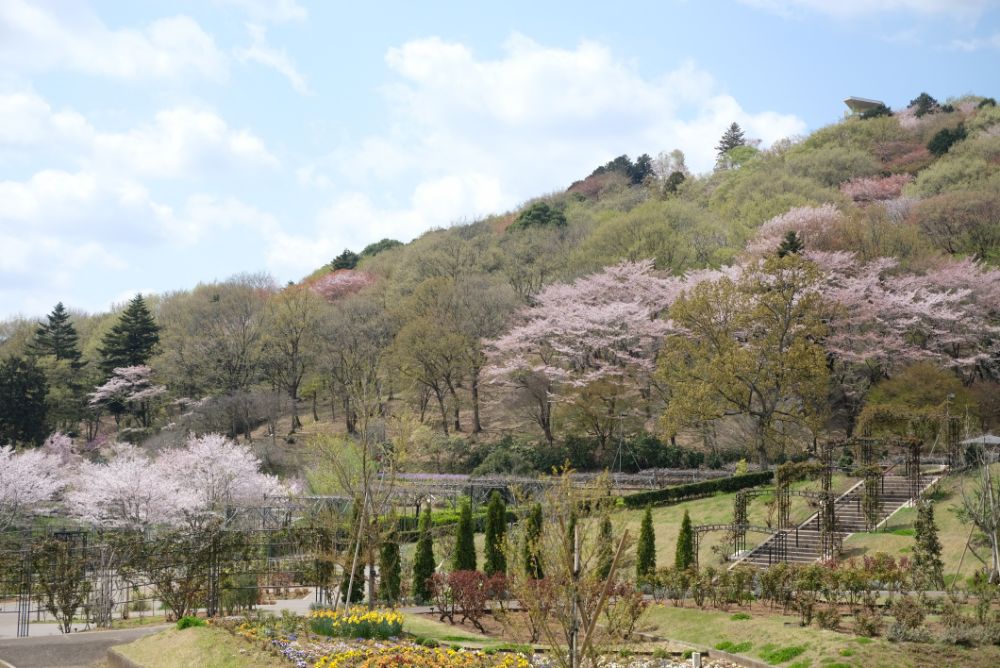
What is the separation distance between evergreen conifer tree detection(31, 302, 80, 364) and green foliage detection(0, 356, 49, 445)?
7.83 metres

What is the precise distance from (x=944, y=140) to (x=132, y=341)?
61.2 m

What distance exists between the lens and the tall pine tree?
201 feet

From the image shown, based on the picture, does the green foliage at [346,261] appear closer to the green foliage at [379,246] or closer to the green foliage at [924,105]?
the green foliage at [379,246]

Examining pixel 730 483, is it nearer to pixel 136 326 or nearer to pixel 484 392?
pixel 484 392

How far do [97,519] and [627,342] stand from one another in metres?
26.2

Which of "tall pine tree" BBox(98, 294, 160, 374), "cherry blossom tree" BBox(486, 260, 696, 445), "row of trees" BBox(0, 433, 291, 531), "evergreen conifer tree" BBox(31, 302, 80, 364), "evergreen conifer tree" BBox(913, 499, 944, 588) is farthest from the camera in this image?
"evergreen conifer tree" BBox(31, 302, 80, 364)

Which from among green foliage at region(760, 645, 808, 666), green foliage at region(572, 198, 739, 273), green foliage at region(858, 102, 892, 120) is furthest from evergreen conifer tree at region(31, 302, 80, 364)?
green foliage at region(858, 102, 892, 120)

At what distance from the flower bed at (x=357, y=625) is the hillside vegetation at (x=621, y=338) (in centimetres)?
515

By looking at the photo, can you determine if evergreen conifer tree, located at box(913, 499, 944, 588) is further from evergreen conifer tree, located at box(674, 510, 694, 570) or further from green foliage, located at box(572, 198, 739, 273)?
green foliage, located at box(572, 198, 739, 273)

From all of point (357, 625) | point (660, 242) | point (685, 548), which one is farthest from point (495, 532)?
point (660, 242)

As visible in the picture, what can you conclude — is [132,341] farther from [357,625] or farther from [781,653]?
[781,653]

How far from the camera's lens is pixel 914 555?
2178 centimetres

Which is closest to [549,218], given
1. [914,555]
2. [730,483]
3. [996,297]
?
[996,297]

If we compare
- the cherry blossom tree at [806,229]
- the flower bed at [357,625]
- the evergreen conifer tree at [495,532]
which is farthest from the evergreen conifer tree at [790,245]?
the flower bed at [357,625]
